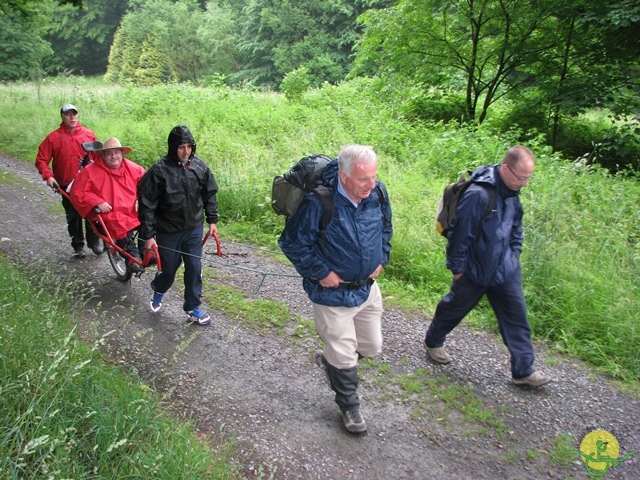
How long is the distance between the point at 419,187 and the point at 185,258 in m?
4.51

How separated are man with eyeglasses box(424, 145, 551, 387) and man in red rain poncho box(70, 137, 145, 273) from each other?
359 cm

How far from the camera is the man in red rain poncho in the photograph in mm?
5137

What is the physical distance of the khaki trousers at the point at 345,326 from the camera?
10.8ft

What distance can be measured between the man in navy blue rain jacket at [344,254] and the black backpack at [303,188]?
0.11 feet

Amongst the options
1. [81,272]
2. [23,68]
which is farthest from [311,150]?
[23,68]

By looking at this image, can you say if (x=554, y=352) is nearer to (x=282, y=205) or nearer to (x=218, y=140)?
(x=282, y=205)

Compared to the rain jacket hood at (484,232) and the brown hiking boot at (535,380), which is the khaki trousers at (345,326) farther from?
the brown hiking boot at (535,380)

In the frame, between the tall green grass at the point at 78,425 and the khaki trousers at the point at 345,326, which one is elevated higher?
the khaki trousers at the point at 345,326

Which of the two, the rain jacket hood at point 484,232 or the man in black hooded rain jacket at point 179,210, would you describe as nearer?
the rain jacket hood at point 484,232

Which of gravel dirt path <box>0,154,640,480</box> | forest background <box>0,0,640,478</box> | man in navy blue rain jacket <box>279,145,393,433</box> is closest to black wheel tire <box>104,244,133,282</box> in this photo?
gravel dirt path <box>0,154,640,480</box>

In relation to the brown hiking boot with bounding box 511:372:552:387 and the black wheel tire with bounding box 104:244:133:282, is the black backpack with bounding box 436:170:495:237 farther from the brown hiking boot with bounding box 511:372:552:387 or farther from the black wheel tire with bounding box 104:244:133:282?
the black wheel tire with bounding box 104:244:133:282

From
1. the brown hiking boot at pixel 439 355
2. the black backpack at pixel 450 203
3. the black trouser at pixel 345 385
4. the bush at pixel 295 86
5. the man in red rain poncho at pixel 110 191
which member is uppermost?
the bush at pixel 295 86

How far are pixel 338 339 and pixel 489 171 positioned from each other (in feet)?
5.89

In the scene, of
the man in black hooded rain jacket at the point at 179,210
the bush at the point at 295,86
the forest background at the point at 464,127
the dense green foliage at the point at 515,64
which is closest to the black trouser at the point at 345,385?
the man in black hooded rain jacket at the point at 179,210
